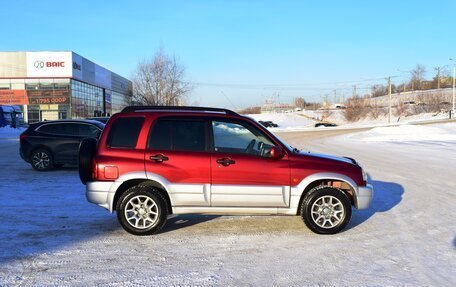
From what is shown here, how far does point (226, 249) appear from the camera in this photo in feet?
18.0

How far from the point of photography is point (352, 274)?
183 inches

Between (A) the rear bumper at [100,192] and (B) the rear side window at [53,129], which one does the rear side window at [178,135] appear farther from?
(B) the rear side window at [53,129]

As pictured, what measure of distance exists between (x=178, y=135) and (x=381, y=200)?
15.6 ft

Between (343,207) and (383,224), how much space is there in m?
1.03

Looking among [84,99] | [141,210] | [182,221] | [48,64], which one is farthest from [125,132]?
[84,99]

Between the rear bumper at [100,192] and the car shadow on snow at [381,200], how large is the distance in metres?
3.69

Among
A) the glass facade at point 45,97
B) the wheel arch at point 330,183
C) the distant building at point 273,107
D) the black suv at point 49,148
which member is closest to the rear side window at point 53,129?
the black suv at point 49,148

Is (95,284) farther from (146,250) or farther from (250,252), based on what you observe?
(250,252)

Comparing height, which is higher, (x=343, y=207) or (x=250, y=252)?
(x=343, y=207)

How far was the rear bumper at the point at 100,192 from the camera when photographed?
605 cm

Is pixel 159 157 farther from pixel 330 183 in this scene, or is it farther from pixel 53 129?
pixel 53 129

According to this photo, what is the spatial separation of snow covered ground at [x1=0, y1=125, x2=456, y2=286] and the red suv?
392 mm

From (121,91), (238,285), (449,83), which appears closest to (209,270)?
(238,285)

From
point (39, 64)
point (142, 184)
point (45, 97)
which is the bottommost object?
point (142, 184)
